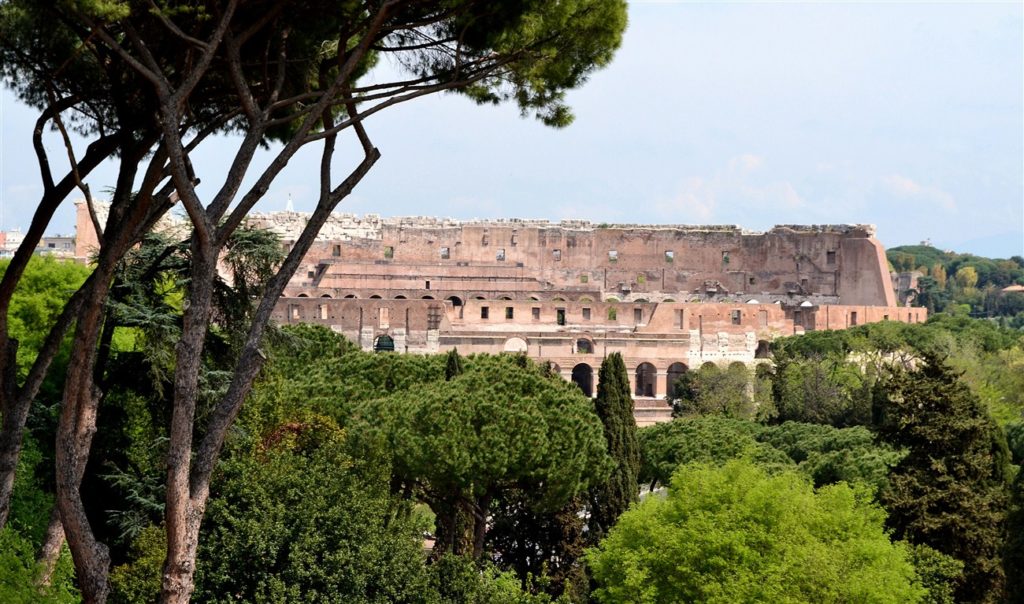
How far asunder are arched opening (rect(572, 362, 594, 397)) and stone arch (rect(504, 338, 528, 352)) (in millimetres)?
2057

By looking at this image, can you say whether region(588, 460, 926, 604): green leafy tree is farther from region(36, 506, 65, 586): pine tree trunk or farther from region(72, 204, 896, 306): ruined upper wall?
region(72, 204, 896, 306): ruined upper wall

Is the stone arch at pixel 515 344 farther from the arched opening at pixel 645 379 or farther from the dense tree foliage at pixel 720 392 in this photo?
the dense tree foliage at pixel 720 392

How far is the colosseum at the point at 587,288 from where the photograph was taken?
158 feet

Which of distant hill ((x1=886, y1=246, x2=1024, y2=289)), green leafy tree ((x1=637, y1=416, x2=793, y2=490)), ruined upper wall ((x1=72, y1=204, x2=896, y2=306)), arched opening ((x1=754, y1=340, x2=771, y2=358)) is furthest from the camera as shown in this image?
distant hill ((x1=886, y1=246, x2=1024, y2=289))

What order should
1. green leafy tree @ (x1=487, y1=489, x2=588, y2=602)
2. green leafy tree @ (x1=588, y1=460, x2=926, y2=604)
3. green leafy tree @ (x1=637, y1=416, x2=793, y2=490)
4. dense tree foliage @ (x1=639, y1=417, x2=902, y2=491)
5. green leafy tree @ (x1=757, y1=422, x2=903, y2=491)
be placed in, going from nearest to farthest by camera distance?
green leafy tree @ (x1=588, y1=460, x2=926, y2=604), green leafy tree @ (x1=487, y1=489, x2=588, y2=602), green leafy tree @ (x1=757, y1=422, x2=903, y2=491), dense tree foliage @ (x1=639, y1=417, x2=902, y2=491), green leafy tree @ (x1=637, y1=416, x2=793, y2=490)

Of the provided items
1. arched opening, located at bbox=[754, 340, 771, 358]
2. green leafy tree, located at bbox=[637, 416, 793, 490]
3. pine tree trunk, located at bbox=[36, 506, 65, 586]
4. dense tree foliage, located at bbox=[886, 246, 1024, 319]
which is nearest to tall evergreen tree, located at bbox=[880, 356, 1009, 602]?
green leafy tree, located at bbox=[637, 416, 793, 490]

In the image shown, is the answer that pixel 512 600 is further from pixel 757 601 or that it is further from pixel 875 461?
pixel 875 461

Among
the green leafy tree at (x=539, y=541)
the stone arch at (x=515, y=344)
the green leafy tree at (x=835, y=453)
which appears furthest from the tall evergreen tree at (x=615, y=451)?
the stone arch at (x=515, y=344)

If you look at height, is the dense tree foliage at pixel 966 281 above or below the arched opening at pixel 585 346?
above

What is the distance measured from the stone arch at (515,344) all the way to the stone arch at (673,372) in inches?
236

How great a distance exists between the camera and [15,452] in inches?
456

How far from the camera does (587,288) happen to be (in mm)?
63094

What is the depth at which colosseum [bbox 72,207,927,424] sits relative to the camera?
4828 centimetres

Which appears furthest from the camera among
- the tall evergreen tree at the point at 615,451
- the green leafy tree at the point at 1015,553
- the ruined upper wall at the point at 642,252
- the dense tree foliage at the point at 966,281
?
the dense tree foliage at the point at 966,281
